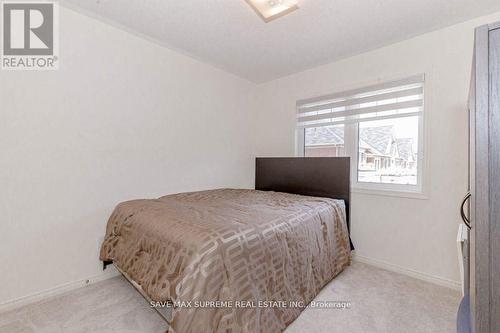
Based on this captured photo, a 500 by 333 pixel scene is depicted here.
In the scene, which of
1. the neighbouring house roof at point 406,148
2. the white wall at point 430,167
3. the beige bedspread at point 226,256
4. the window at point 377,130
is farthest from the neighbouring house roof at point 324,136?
the beige bedspread at point 226,256

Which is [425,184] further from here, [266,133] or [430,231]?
[266,133]

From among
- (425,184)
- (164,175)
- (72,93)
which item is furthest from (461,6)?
(72,93)

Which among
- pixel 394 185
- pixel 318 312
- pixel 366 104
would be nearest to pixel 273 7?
pixel 366 104

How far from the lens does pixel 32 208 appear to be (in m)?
1.74

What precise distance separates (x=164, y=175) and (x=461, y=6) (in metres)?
2.98

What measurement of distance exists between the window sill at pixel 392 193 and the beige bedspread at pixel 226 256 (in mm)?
700

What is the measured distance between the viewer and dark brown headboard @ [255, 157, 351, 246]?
8.33ft

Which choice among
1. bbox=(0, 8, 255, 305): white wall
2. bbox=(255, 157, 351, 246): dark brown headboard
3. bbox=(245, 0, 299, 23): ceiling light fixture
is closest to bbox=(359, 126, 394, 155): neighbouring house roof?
bbox=(255, 157, 351, 246): dark brown headboard

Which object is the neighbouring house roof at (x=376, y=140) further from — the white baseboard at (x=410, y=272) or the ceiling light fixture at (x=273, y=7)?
the ceiling light fixture at (x=273, y=7)

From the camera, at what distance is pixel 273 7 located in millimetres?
1763

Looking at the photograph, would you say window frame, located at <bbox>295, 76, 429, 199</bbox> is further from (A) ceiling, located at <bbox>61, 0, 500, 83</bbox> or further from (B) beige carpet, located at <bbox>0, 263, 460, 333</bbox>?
(B) beige carpet, located at <bbox>0, 263, 460, 333</bbox>

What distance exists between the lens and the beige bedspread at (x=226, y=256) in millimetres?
1115

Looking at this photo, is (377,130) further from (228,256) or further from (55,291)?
(55,291)

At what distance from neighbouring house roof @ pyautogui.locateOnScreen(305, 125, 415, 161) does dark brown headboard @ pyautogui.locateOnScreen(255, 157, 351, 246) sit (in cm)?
34
